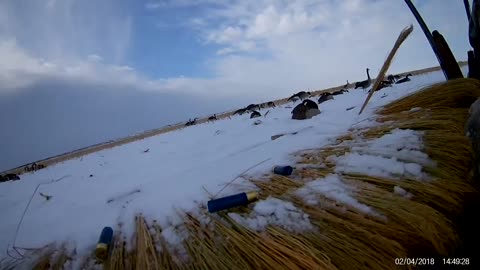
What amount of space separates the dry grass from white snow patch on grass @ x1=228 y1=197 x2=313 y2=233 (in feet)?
0.13

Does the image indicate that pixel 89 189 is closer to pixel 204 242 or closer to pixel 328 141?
pixel 204 242

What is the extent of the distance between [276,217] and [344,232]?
0.40 meters

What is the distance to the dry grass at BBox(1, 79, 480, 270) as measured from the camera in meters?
1.44

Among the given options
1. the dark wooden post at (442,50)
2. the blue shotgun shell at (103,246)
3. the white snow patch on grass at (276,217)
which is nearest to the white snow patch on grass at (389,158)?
the white snow patch on grass at (276,217)

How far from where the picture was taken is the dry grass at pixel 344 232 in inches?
56.5

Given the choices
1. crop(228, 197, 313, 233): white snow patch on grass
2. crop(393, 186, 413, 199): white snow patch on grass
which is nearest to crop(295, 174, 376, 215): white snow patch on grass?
crop(228, 197, 313, 233): white snow patch on grass

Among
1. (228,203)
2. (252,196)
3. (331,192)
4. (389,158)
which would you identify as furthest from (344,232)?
(389,158)

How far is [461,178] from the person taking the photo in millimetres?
1864

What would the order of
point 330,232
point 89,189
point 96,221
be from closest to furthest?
point 330,232 < point 96,221 < point 89,189

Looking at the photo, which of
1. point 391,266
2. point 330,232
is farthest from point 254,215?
point 391,266

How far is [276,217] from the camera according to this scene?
5.68 ft

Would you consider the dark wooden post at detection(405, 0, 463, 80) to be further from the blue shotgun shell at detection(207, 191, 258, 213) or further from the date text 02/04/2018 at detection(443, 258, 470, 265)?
the blue shotgun shell at detection(207, 191, 258, 213)

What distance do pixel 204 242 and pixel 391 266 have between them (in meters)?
1.01

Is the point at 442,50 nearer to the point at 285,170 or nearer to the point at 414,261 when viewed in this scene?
the point at 285,170
